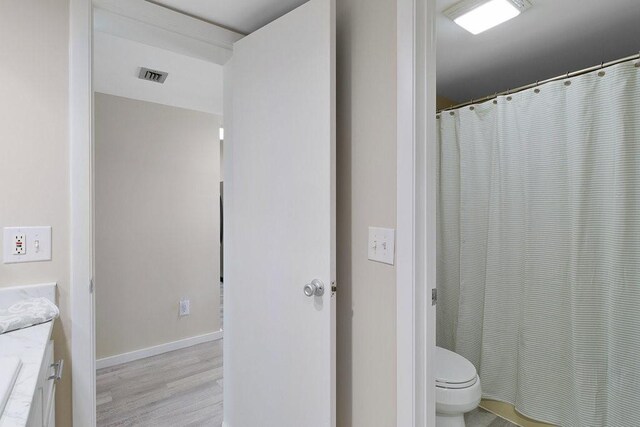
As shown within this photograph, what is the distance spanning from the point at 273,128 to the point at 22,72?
929mm

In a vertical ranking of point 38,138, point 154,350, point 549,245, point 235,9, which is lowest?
point 154,350

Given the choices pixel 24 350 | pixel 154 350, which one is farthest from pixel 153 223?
pixel 24 350

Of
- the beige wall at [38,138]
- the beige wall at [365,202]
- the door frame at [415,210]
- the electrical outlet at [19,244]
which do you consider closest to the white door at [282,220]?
the beige wall at [365,202]

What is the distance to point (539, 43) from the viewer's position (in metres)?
1.97

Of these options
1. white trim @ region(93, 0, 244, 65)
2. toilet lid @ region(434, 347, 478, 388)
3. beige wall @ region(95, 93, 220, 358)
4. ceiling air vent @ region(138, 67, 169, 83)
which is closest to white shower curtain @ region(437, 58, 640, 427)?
toilet lid @ region(434, 347, 478, 388)

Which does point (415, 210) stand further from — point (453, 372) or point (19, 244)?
point (19, 244)

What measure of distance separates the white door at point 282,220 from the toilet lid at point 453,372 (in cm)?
75

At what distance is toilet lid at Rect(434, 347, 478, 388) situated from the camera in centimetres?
163

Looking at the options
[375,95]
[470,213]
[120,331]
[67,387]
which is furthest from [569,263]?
[120,331]

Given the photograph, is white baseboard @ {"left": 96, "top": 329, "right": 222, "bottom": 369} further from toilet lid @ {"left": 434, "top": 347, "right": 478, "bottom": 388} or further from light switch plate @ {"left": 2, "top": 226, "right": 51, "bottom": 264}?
toilet lid @ {"left": 434, "top": 347, "right": 478, "bottom": 388}

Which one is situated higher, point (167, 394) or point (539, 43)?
point (539, 43)

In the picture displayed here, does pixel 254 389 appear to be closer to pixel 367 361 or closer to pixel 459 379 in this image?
pixel 367 361

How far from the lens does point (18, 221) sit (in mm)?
1221

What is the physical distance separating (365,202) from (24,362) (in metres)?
1.08
